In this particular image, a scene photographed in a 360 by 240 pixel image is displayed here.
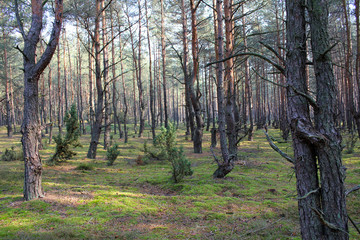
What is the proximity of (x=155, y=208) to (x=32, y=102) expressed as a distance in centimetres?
343

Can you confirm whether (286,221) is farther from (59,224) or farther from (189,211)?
(59,224)

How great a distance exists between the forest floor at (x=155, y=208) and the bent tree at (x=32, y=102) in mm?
431

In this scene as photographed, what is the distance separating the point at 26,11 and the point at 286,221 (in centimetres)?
2103

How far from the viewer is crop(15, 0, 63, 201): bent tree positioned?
505cm

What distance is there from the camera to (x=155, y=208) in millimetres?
5105

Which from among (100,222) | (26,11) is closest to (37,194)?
(100,222)

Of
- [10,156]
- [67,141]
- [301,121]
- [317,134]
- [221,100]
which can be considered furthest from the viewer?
[10,156]

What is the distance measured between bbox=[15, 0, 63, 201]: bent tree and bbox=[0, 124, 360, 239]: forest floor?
43 cm

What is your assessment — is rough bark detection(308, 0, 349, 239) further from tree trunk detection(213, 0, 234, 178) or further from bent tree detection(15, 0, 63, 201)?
bent tree detection(15, 0, 63, 201)

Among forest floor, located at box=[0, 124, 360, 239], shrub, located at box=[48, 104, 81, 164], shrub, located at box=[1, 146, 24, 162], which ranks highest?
shrub, located at box=[48, 104, 81, 164]

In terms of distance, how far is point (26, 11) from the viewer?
58.2 ft

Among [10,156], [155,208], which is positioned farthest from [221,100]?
[10,156]

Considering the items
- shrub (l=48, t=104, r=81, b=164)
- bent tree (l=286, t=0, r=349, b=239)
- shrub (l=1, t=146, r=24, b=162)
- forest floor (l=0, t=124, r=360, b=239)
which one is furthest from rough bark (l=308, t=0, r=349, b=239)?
shrub (l=1, t=146, r=24, b=162)

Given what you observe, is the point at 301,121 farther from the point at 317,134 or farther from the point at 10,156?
the point at 10,156
